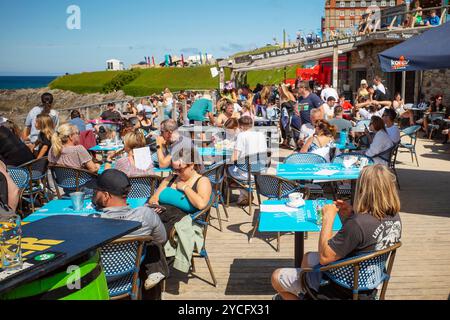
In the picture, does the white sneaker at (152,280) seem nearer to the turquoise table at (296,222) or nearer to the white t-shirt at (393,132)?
the turquoise table at (296,222)

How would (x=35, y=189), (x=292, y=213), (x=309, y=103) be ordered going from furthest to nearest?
(x=309, y=103), (x=35, y=189), (x=292, y=213)

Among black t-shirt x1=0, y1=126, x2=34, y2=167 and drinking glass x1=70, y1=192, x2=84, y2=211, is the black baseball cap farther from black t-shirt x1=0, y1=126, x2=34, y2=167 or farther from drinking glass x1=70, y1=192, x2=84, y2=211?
black t-shirt x1=0, y1=126, x2=34, y2=167

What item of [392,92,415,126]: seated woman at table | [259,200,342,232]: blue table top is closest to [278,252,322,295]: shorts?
[259,200,342,232]: blue table top

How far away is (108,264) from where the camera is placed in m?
3.06

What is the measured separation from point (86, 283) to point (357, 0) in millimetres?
51873

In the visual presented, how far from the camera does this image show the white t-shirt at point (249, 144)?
21.4 feet

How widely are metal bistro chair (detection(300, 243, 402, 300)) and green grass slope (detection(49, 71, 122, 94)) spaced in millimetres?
86653

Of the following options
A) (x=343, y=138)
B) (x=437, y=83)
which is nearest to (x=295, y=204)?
(x=343, y=138)

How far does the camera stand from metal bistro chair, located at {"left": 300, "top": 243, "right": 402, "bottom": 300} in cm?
283

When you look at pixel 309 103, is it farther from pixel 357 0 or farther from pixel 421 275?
pixel 357 0

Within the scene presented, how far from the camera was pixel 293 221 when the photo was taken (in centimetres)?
368

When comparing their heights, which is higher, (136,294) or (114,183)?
(114,183)

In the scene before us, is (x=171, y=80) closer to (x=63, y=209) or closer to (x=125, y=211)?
(x=63, y=209)
